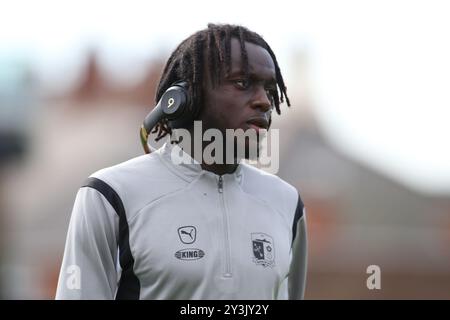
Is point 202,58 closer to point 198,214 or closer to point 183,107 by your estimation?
point 183,107

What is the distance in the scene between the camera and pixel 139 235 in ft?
14.1

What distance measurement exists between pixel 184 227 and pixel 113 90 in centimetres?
2816

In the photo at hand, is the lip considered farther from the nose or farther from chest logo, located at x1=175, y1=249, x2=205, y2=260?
chest logo, located at x1=175, y1=249, x2=205, y2=260

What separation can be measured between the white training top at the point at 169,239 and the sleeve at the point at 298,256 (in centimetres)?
20

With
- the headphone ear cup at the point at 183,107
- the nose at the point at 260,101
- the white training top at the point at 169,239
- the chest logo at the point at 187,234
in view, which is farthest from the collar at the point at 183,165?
the nose at the point at 260,101

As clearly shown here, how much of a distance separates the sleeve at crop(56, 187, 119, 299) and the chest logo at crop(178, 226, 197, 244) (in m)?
0.26

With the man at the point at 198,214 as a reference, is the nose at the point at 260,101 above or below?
above

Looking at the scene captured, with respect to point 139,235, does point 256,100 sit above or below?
above

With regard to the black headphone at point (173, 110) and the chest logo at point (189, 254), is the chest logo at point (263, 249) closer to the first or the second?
the chest logo at point (189, 254)

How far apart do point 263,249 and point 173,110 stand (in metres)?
0.68

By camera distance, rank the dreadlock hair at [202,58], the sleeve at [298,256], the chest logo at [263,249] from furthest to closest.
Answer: the sleeve at [298,256]
the dreadlock hair at [202,58]
the chest logo at [263,249]

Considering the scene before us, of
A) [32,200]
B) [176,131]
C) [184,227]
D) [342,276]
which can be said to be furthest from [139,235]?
[32,200]

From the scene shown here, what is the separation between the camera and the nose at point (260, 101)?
4426mm
